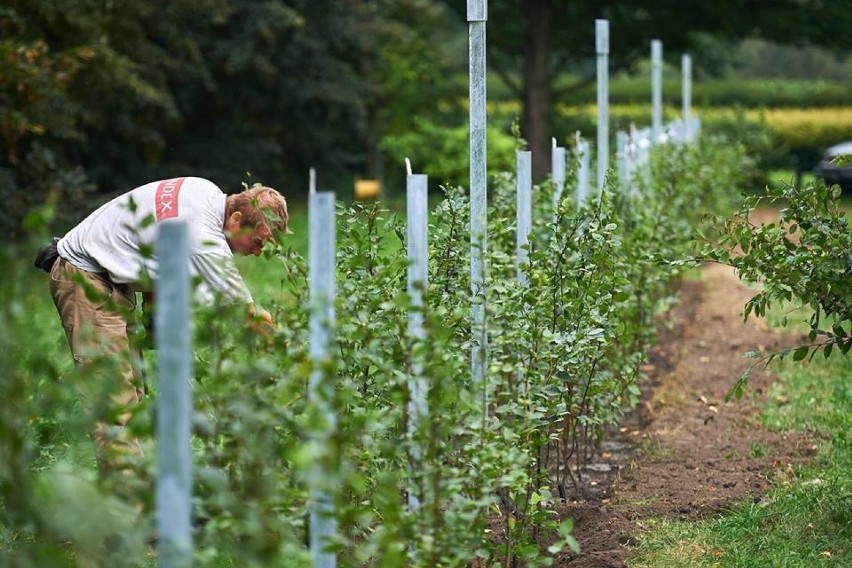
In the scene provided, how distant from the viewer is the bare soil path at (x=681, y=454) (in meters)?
5.59

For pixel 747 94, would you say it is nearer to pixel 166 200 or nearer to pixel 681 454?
pixel 681 454

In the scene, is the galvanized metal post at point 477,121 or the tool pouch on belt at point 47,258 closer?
the galvanized metal post at point 477,121

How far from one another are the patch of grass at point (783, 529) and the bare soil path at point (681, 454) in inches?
3.6

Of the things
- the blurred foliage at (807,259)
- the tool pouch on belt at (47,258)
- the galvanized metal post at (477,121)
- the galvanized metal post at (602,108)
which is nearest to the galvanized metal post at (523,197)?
the galvanized metal post at (477,121)

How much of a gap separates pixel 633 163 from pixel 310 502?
8252mm

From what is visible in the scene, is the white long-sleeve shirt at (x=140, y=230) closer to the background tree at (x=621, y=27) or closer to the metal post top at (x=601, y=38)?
the metal post top at (x=601, y=38)

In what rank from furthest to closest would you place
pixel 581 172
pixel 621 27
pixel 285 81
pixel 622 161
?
pixel 621 27, pixel 285 81, pixel 622 161, pixel 581 172

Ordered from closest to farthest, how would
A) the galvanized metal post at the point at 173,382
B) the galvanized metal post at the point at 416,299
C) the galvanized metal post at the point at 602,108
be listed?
the galvanized metal post at the point at 173,382 → the galvanized metal post at the point at 416,299 → the galvanized metal post at the point at 602,108

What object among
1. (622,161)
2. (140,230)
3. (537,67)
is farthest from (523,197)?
(537,67)

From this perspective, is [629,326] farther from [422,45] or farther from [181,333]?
[422,45]

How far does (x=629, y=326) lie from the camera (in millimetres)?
6992

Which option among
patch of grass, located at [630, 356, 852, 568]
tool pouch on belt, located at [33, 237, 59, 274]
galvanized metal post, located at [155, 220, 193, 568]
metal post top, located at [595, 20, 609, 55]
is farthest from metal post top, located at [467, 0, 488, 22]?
metal post top, located at [595, 20, 609, 55]

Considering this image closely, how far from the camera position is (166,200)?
5215 millimetres

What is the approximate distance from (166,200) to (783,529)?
2.57 m
